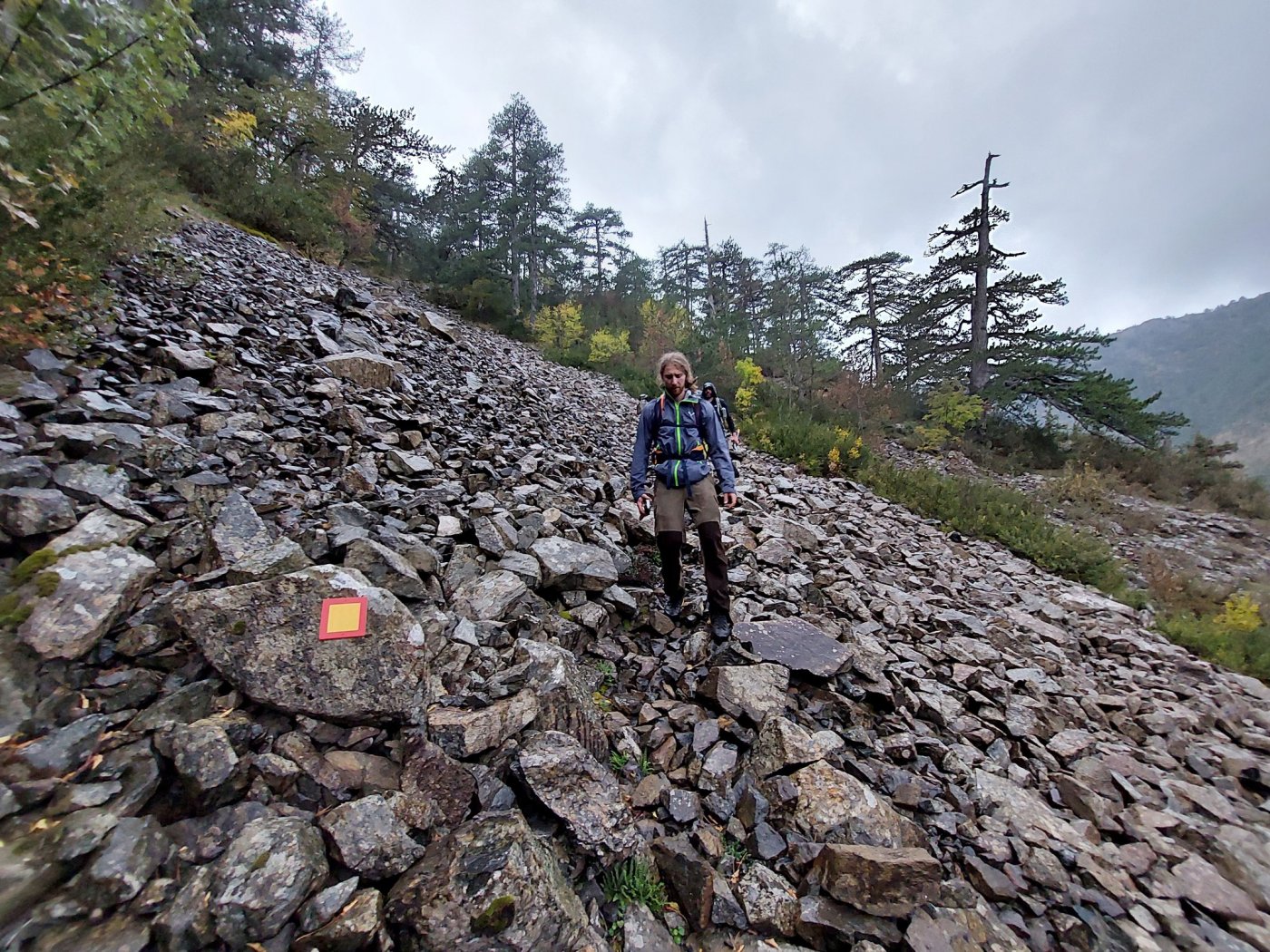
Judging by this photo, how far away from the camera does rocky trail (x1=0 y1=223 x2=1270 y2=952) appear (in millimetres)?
1575

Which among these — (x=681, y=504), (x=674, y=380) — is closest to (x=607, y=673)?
(x=681, y=504)

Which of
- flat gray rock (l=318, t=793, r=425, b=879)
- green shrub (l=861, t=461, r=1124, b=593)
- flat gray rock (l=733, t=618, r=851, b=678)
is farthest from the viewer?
green shrub (l=861, t=461, r=1124, b=593)

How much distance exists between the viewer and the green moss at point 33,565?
6.37ft

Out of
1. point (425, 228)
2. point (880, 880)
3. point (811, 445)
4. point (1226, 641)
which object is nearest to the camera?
point (880, 880)

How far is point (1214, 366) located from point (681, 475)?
147 meters

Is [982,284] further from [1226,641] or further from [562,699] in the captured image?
[562,699]

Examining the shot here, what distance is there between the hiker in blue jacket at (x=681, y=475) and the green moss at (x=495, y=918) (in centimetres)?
236

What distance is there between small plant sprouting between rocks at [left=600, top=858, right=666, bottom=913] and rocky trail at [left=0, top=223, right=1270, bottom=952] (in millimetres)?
14

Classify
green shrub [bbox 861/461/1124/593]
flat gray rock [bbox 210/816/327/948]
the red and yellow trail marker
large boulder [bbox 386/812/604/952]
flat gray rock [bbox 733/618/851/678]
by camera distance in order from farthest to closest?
green shrub [bbox 861/461/1124/593]
flat gray rock [bbox 733/618/851/678]
the red and yellow trail marker
large boulder [bbox 386/812/604/952]
flat gray rock [bbox 210/816/327/948]

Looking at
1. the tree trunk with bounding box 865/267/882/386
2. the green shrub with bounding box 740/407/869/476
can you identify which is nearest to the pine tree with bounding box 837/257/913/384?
the tree trunk with bounding box 865/267/882/386

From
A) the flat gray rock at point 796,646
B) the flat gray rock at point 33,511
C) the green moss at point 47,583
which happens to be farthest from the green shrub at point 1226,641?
the flat gray rock at point 33,511

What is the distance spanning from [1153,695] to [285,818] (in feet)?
21.0

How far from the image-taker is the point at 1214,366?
314 feet

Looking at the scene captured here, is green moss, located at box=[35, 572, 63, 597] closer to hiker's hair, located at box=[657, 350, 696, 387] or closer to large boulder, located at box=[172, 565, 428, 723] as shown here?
large boulder, located at box=[172, 565, 428, 723]
